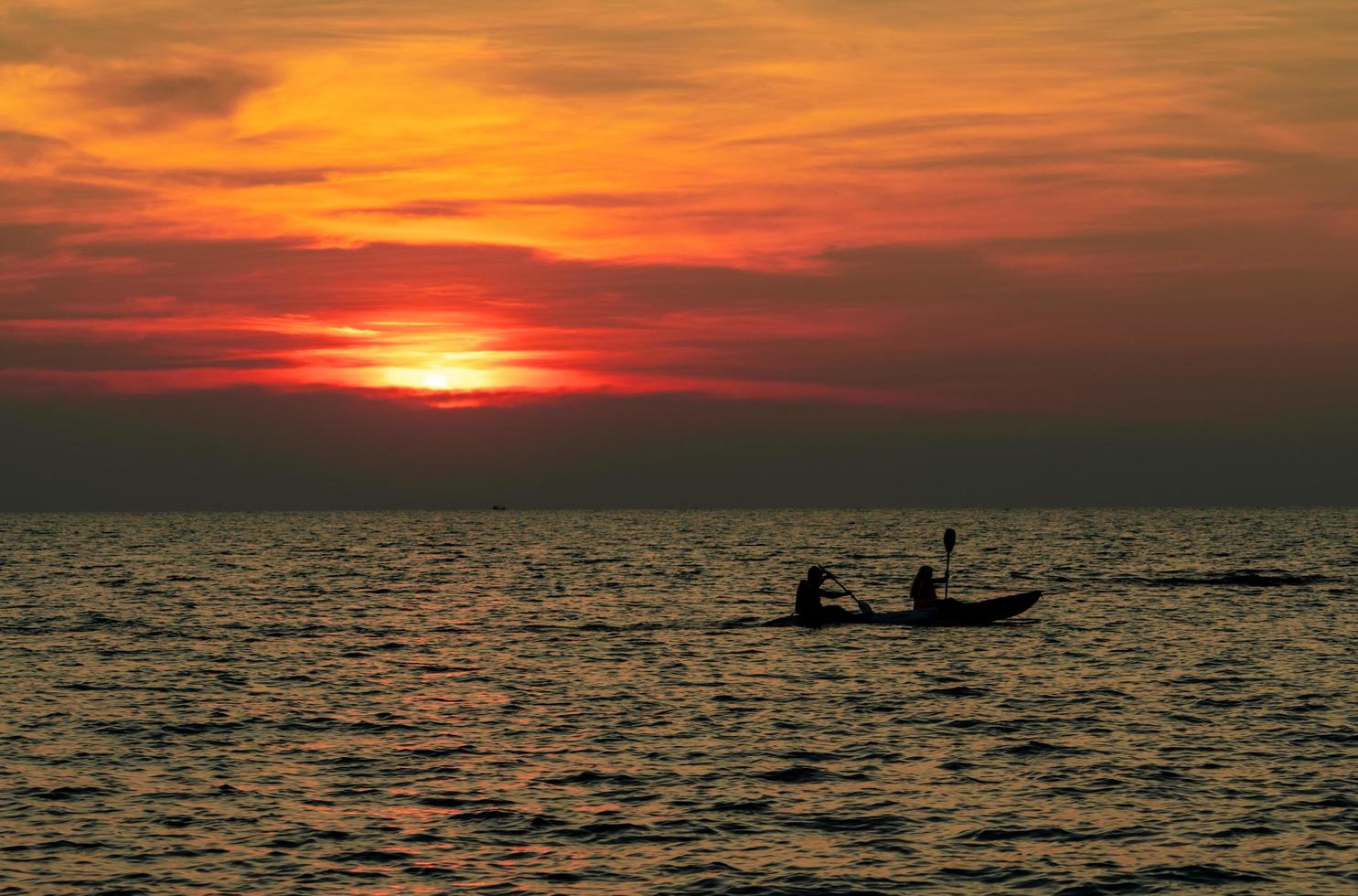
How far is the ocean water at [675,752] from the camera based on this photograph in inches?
786

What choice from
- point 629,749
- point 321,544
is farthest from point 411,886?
point 321,544

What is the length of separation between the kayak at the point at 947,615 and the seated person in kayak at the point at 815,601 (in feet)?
0.60

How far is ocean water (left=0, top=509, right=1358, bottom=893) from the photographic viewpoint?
19953 mm

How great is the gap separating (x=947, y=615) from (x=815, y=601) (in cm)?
481

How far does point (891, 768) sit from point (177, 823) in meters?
12.5

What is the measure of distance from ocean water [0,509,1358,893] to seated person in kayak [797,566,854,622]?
28.7 inches

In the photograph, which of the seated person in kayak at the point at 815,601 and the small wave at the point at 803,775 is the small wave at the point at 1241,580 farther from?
the small wave at the point at 803,775

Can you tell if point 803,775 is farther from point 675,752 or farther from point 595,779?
point 595,779

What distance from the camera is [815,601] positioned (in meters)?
52.2

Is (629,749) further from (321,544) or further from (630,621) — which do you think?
(321,544)

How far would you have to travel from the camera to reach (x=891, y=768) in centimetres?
2638

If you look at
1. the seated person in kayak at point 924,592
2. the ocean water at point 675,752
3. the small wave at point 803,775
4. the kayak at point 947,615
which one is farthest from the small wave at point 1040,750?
the kayak at point 947,615

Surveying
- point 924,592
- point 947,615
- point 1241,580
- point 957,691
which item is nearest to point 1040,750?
point 957,691

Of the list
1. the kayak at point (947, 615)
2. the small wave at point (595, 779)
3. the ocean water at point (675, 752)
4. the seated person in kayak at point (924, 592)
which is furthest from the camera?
the kayak at point (947, 615)
